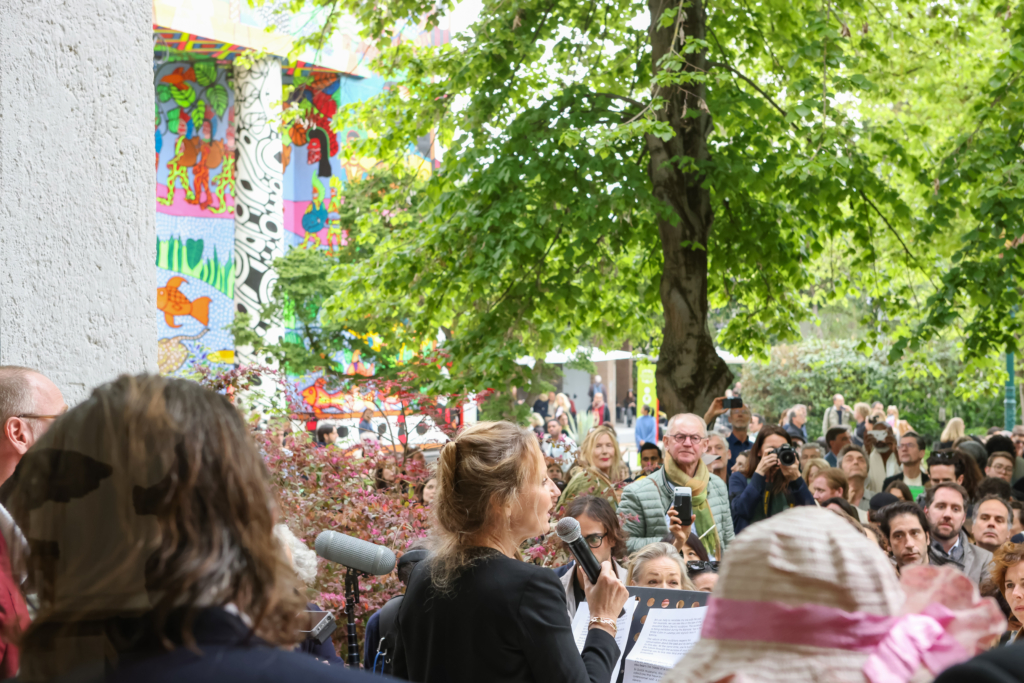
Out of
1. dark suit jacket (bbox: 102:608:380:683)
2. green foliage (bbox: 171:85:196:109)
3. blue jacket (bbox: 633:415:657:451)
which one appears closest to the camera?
dark suit jacket (bbox: 102:608:380:683)

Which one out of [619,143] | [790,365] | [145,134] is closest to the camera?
[145,134]

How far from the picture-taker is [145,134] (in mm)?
3490

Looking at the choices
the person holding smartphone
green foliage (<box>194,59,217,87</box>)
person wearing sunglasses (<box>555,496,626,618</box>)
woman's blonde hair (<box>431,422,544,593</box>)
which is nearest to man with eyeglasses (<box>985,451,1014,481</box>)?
the person holding smartphone

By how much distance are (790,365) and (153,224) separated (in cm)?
2885

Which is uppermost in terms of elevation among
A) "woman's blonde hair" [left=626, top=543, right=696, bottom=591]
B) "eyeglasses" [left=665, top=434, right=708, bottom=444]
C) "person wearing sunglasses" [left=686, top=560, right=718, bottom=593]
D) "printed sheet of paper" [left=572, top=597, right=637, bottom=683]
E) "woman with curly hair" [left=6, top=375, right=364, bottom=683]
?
"woman with curly hair" [left=6, top=375, right=364, bottom=683]

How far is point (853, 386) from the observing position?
28.2 metres

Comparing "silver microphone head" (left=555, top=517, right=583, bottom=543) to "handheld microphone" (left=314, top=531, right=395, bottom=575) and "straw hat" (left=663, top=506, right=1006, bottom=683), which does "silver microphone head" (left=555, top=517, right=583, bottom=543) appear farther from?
"straw hat" (left=663, top=506, right=1006, bottom=683)

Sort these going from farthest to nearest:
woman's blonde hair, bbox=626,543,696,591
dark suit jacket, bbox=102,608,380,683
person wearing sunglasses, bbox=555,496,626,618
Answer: person wearing sunglasses, bbox=555,496,626,618, woman's blonde hair, bbox=626,543,696,591, dark suit jacket, bbox=102,608,380,683

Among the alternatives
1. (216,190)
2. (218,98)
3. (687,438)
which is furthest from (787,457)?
(218,98)

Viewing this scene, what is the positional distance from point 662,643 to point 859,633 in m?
1.85

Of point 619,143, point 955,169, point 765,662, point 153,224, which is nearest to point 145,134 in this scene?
point 153,224

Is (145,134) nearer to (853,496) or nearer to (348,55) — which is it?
(853,496)

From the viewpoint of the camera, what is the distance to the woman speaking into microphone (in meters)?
2.30

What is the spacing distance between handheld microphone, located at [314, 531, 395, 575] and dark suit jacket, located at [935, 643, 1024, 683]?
62.1 inches
